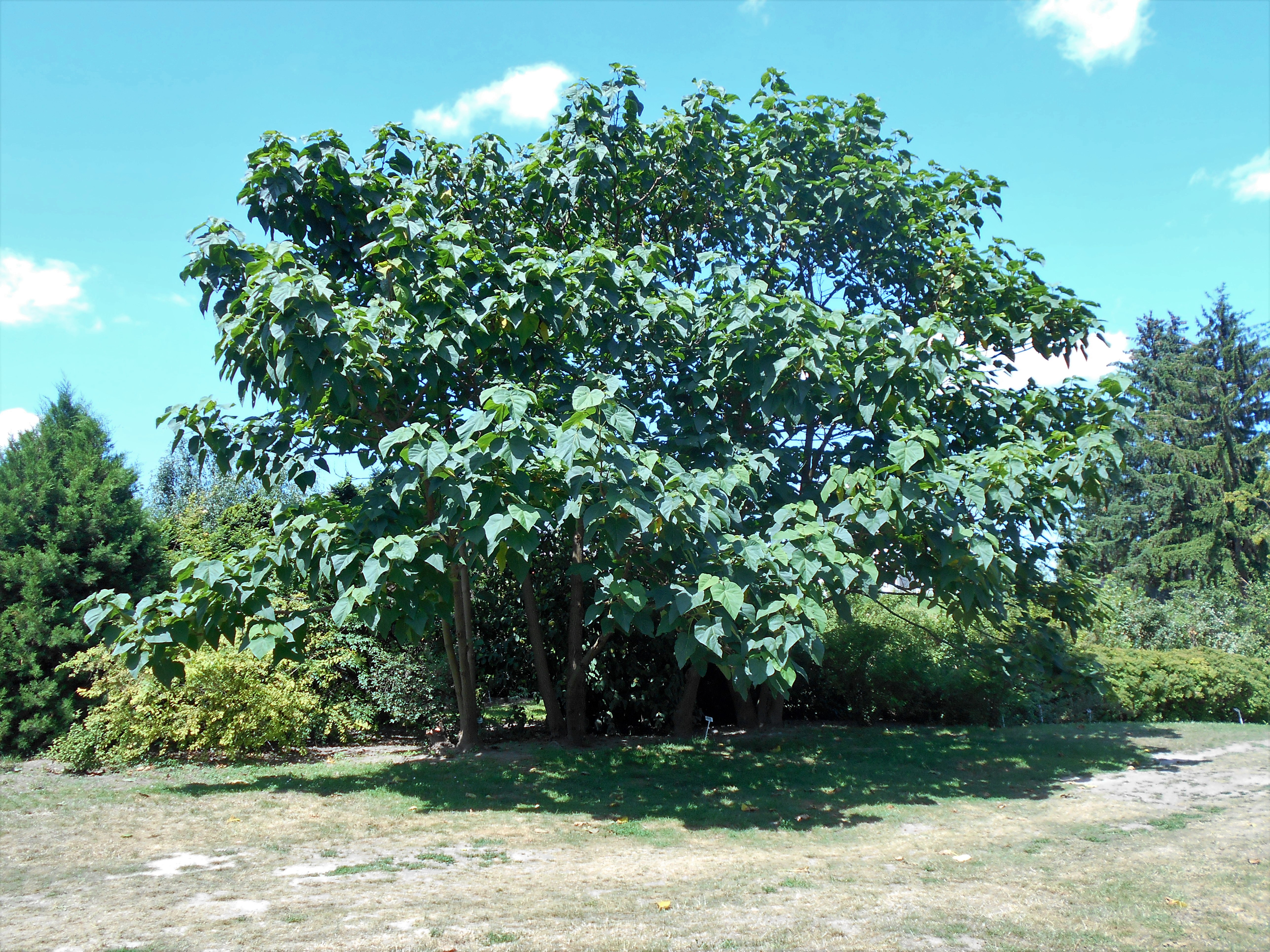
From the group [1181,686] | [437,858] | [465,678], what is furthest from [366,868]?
[1181,686]

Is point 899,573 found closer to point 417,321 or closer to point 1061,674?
point 1061,674

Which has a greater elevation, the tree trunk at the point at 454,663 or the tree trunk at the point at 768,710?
the tree trunk at the point at 454,663

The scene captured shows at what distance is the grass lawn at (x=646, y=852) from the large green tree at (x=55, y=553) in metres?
0.76

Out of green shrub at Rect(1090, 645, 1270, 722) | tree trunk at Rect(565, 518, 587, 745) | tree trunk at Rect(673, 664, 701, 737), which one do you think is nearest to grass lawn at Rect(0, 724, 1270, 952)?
tree trunk at Rect(565, 518, 587, 745)

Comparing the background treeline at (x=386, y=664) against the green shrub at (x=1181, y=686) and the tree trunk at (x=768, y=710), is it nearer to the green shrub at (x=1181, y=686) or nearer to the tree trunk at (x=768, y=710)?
the green shrub at (x=1181, y=686)

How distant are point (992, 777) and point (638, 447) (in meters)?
5.21

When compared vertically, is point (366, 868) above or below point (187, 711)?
below

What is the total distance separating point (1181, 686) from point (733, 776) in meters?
9.01

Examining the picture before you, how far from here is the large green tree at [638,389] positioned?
5.80 metres

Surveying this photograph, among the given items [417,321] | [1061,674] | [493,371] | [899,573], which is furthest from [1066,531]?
[417,321]

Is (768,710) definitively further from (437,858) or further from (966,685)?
(437,858)

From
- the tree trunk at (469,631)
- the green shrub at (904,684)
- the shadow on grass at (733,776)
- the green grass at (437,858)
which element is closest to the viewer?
the green grass at (437,858)

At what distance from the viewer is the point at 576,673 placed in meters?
9.55

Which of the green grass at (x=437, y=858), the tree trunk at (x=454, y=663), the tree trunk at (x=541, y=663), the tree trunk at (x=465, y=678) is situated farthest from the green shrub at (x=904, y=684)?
the green grass at (x=437, y=858)
